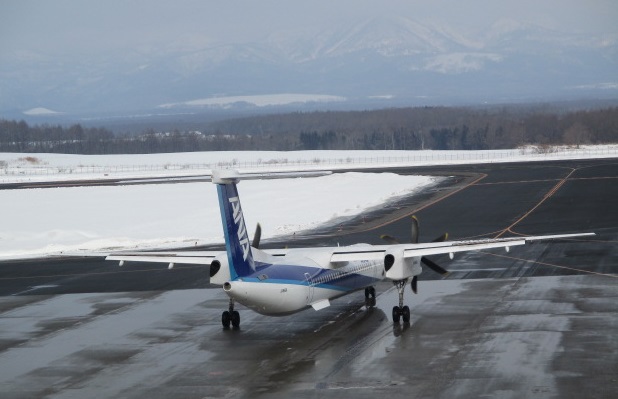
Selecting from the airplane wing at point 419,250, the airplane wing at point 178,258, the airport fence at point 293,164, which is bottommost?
the airport fence at point 293,164

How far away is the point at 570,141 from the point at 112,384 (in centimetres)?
15303

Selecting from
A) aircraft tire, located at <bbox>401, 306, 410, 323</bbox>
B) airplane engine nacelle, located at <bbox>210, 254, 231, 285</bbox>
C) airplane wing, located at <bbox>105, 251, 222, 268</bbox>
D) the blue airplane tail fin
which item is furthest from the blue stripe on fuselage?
airplane wing, located at <bbox>105, 251, 222, 268</bbox>

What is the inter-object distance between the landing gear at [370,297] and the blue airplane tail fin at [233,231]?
756 cm

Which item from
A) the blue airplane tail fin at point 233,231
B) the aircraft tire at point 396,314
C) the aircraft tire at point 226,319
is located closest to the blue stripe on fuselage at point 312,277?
the blue airplane tail fin at point 233,231

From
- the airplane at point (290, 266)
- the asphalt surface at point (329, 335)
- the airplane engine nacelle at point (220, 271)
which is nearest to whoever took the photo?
the asphalt surface at point (329, 335)

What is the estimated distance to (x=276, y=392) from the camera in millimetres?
24656

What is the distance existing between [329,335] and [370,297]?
500cm

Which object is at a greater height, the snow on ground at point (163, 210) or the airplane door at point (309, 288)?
the airplane door at point (309, 288)

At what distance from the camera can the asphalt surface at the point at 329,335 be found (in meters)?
25.2

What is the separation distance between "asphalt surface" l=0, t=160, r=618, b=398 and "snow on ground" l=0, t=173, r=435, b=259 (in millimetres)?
7010

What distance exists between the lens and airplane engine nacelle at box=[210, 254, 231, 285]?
98.0 ft

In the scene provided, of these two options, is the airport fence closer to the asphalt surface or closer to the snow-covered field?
the snow-covered field

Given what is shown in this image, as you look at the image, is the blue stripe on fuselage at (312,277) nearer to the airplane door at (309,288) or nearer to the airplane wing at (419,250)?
the airplane door at (309,288)

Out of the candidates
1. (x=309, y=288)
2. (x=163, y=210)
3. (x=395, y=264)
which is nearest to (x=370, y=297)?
(x=395, y=264)
